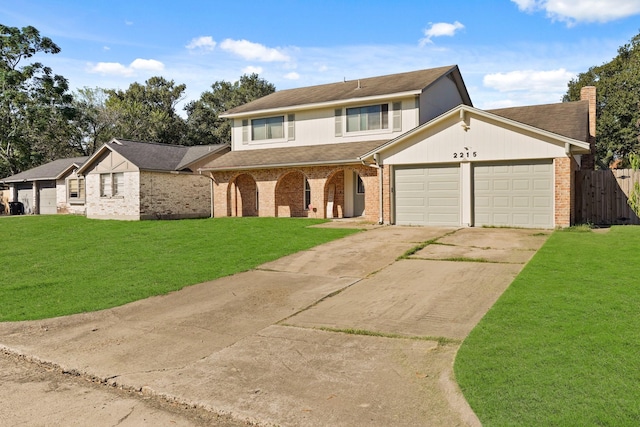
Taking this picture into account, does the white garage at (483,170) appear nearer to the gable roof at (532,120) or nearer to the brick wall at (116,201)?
the gable roof at (532,120)

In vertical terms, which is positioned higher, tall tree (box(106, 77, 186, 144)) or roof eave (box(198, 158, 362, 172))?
tall tree (box(106, 77, 186, 144))

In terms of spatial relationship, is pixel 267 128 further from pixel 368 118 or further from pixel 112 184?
pixel 112 184

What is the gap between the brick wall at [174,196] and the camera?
26.3m

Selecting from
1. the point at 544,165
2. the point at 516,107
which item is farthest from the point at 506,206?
the point at 516,107

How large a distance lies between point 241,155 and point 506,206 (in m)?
14.9

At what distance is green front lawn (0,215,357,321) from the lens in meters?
9.06

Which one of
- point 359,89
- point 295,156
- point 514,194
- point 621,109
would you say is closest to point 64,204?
point 295,156

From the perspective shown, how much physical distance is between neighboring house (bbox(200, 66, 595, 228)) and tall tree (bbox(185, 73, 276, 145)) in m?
23.0

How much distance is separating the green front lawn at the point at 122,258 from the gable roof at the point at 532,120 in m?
4.36

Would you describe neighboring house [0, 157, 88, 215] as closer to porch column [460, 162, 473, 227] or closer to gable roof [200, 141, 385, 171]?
gable roof [200, 141, 385, 171]

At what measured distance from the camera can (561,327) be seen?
19.4 ft

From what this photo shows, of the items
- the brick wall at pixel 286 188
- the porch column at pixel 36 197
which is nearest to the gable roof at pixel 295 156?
the brick wall at pixel 286 188

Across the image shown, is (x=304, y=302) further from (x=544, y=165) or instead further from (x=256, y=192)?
(x=256, y=192)

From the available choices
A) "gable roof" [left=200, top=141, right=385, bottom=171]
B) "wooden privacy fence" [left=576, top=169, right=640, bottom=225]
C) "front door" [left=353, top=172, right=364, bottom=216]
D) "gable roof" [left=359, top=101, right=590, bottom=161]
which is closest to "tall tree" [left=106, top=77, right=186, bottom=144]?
"gable roof" [left=200, top=141, right=385, bottom=171]
